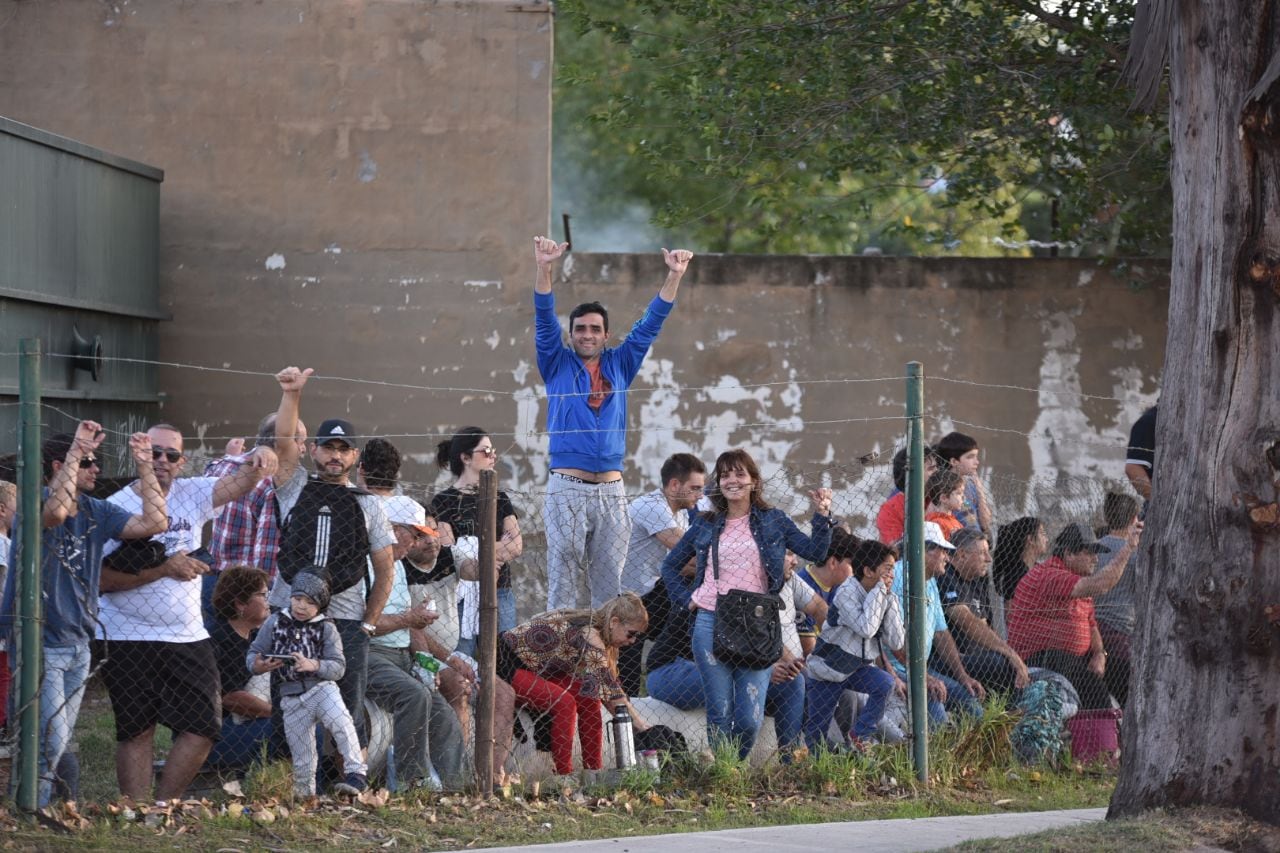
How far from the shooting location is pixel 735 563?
27.2 ft

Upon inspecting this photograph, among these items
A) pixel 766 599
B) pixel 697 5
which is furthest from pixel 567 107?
pixel 766 599

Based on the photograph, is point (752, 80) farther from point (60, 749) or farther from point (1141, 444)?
point (60, 749)

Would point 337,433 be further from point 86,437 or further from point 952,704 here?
point 952,704

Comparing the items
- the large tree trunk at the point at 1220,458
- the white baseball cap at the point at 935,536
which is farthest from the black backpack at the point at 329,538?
the large tree trunk at the point at 1220,458

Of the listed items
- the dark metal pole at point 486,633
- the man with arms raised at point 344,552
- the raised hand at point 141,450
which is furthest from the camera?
the man with arms raised at point 344,552

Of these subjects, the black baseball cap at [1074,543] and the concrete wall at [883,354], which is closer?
the black baseball cap at [1074,543]

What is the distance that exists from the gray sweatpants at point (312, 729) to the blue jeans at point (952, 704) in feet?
9.97

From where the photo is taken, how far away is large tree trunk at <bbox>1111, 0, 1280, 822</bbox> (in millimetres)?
6625

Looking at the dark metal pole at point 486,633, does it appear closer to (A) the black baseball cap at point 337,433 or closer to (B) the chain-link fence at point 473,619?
(B) the chain-link fence at point 473,619

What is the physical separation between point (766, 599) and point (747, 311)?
19.1ft

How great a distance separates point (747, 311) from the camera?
535 inches

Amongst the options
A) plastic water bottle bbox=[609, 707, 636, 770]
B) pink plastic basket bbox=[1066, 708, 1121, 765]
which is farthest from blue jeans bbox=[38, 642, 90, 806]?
pink plastic basket bbox=[1066, 708, 1121, 765]

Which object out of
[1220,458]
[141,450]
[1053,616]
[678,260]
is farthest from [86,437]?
[1053,616]

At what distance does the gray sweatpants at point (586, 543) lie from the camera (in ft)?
30.8
